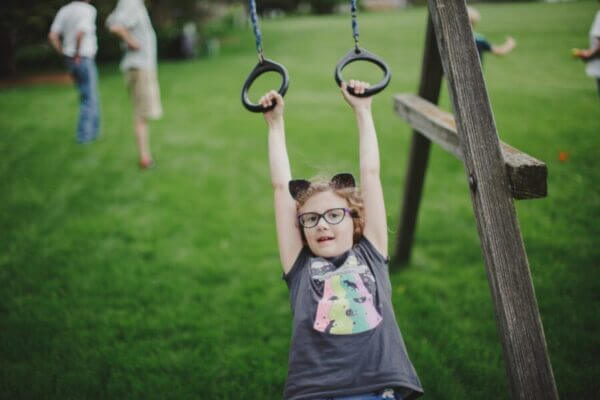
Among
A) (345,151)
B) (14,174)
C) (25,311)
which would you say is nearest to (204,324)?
(25,311)

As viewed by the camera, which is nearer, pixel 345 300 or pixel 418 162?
pixel 345 300

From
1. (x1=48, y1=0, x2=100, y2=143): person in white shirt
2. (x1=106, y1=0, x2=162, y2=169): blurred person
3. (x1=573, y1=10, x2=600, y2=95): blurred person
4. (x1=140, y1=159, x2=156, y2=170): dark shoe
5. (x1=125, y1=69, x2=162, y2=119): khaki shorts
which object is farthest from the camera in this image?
(x1=48, y1=0, x2=100, y2=143): person in white shirt

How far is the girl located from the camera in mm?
1675

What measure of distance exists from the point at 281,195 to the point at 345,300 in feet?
1.80

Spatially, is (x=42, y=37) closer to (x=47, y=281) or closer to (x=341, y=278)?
(x=47, y=281)

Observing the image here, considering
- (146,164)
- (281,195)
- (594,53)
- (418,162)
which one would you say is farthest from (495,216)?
(146,164)

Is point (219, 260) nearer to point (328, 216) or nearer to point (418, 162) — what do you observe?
point (418, 162)

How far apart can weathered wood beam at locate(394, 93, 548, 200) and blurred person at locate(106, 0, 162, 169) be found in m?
3.46

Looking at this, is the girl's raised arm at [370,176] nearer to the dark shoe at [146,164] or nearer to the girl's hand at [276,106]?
the girl's hand at [276,106]

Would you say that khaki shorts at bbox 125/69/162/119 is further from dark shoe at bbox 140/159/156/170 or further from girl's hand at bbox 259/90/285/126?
girl's hand at bbox 259/90/285/126

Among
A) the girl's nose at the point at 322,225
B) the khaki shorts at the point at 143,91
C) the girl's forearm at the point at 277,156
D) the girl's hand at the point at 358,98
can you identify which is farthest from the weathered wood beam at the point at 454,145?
the khaki shorts at the point at 143,91

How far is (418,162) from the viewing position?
3.23m

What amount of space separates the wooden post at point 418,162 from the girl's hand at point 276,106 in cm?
121

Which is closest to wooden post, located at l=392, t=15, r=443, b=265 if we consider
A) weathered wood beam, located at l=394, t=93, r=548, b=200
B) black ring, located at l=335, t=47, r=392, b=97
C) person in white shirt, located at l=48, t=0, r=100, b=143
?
weathered wood beam, located at l=394, t=93, r=548, b=200
